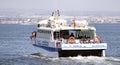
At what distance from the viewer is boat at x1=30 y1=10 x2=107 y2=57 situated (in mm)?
56125

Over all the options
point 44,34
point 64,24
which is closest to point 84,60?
point 64,24

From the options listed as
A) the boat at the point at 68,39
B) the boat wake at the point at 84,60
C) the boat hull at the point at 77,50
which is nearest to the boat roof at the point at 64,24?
the boat at the point at 68,39

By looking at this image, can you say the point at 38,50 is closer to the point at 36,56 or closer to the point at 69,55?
the point at 36,56

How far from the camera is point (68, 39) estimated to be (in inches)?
2285

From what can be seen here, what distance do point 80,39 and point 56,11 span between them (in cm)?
452

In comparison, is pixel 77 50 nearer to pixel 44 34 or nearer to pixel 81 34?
pixel 81 34

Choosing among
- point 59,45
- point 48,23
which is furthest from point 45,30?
point 59,45

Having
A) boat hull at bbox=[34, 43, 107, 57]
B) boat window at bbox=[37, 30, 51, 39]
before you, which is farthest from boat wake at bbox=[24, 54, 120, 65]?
boat window at bbox=[37, 30, 51, 39]

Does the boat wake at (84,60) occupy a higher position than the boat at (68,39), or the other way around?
the boat at (68,39)

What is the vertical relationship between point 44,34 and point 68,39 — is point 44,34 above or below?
above

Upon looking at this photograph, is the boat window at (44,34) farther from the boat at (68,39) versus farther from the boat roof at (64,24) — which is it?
the boat roof at (64,24)

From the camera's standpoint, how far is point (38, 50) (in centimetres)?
6212

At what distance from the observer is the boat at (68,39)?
56.1m

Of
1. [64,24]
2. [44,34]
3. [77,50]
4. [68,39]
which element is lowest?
[77,50]
